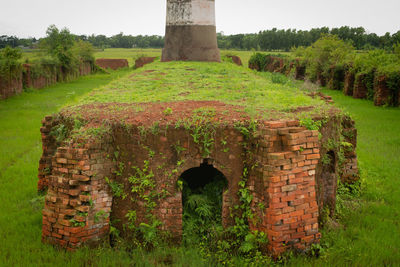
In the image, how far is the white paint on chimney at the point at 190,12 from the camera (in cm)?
1512

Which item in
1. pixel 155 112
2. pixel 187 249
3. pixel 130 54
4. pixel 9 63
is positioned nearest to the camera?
pixel 187 249

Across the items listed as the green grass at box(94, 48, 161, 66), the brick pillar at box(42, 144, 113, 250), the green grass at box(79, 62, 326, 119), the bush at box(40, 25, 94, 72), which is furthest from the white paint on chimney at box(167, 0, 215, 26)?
the green grass at box(94, 48, 161, 66)

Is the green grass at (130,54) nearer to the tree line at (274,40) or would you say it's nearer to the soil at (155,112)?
the tree line at (274,40)

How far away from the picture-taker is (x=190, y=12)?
15227 mm

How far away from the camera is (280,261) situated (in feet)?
18.8

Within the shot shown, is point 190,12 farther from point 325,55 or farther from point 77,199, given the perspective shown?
point 325,55

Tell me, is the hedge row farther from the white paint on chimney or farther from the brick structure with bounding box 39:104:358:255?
the brick structure with bounding box 39:104:358:255

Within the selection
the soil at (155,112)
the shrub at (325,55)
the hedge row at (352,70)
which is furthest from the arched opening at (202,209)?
the shrub at (325,55)

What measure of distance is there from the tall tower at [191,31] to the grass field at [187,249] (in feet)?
17.9

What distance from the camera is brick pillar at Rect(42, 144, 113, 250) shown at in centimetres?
604

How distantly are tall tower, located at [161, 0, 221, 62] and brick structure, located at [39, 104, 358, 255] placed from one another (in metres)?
10.0

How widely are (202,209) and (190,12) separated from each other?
10599mm

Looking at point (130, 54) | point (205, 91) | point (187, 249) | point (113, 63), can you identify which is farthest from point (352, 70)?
point (130, 54)

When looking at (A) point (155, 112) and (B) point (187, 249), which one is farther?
(A) point (155, 112)
